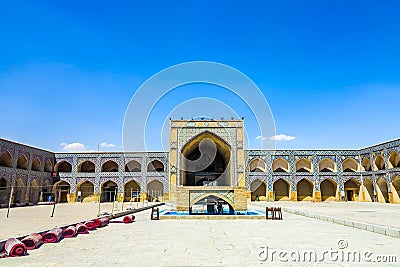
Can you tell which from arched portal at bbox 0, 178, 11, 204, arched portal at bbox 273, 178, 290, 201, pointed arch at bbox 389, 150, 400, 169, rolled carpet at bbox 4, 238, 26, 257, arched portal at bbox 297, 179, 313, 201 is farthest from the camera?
arched portal at bbox 297, 179, 313, 201

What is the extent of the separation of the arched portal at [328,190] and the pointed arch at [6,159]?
79.9 ft

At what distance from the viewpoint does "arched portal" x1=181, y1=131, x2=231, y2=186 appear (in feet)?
83.4

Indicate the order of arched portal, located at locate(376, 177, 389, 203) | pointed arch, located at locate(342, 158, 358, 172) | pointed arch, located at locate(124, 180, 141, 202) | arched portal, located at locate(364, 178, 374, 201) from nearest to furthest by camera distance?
arched portal, located at locate(376, 177, 389, 203) → arched portal, located at locate(364, 178, 374, 201) → pointed arch, located at locate(342, 158, 358, 172) → pointed arch, located at locate(124, 180, 141, 202)

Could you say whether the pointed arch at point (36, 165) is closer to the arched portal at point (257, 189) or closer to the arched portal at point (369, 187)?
the arched portal at point (257, 189)

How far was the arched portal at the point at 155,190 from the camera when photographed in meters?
25.6

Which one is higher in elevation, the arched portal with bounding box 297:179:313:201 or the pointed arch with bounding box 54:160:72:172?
the pointed arch with bounding box 54:160:72:172

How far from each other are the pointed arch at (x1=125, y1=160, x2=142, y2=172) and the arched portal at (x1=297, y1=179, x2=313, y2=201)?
560 inches

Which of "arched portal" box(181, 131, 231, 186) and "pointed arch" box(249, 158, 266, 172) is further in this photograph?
"pointed arch" box(249, 158, 266, 172)

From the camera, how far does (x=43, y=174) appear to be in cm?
2336

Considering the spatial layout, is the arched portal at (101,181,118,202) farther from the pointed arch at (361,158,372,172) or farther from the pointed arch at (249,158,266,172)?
the pointed arch at (361,158,372,172)

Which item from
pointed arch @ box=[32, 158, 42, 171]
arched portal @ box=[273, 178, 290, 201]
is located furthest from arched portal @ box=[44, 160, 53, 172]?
arched portal @ box=[273, 178, 290, 201]

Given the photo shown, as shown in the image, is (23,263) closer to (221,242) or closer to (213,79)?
(221,242)

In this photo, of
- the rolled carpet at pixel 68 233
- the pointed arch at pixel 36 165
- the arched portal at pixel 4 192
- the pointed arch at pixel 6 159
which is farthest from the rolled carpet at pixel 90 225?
the pointed arch at pixel 36 165

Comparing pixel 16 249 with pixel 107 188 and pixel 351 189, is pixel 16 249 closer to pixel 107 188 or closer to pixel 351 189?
pixel 107 188
